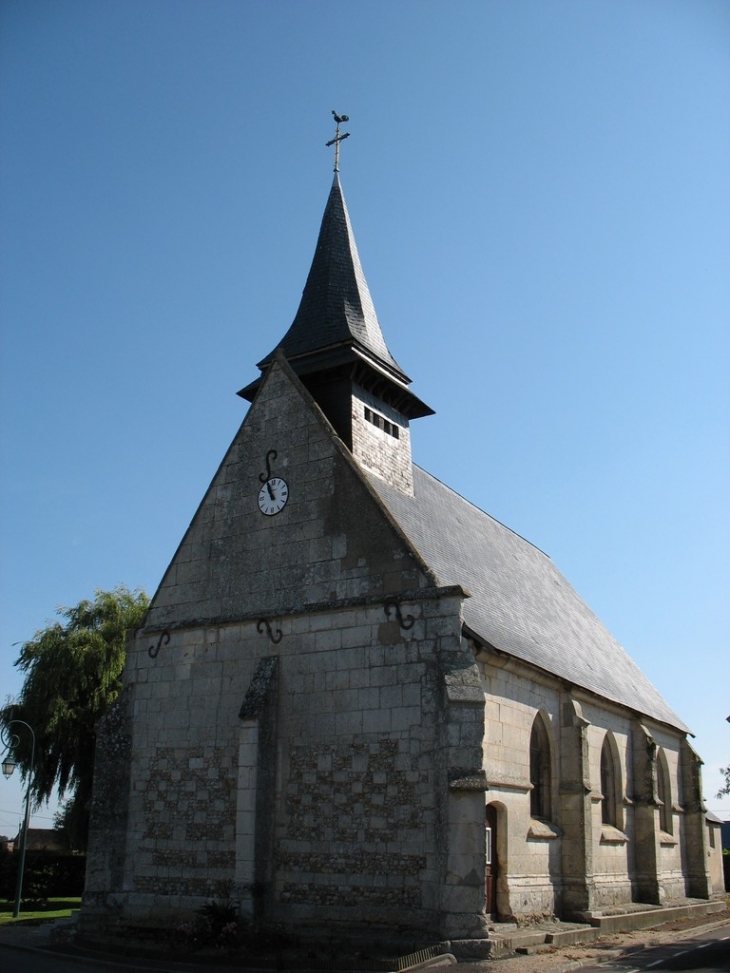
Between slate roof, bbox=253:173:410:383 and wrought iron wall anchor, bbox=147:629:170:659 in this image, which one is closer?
wrought iron wall anchor, bbox=147:629:170:659

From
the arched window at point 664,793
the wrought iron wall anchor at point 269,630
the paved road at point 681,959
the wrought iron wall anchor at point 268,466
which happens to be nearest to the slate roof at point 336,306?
the wrought iron wall anchor at point 268,466

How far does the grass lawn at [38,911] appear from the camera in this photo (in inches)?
770

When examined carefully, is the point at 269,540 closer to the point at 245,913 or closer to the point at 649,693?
the point at 245,913

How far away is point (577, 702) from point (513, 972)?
7.86 m

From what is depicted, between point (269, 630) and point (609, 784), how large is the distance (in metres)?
9.64

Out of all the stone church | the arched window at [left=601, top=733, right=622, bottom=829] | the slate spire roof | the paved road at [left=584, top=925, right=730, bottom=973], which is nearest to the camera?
the paved road at [left=584, top=925, right=730, bottom=973]

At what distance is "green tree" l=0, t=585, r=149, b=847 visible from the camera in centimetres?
2578

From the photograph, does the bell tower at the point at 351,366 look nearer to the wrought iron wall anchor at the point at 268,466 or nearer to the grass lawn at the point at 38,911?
the wrought iron wall anchor at the point at 268,466

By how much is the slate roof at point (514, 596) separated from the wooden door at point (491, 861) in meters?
2.71

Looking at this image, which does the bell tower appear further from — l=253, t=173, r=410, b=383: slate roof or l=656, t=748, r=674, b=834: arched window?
l=656, t=748, r=674, b=834: arched window

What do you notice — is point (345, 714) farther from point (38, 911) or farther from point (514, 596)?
point (38, 911)

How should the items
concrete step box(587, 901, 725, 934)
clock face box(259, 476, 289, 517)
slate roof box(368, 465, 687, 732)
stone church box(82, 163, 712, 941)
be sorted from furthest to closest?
1. slate roof box(368, 465, 687, 732)
2. clock face box(259, 476, 289, 517)
3. concrete step box(587, 901, 725, 934)
4. stone church box(82, 163, 712, 941)

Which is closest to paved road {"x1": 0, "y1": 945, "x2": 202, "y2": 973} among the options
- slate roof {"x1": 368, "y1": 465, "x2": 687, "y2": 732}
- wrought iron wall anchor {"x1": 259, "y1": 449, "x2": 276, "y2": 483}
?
slate roof {"x1": 368, "y1": 465, "x2": 687, "y2": 732}

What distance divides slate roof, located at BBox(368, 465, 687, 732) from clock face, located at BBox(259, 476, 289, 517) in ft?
6.10
